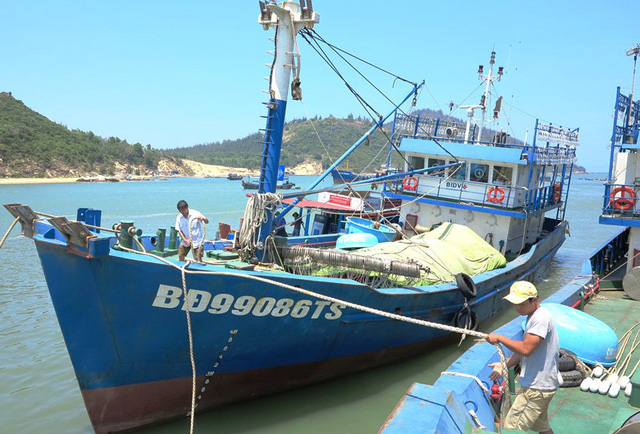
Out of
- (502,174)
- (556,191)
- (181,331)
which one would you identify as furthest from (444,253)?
(556,191)

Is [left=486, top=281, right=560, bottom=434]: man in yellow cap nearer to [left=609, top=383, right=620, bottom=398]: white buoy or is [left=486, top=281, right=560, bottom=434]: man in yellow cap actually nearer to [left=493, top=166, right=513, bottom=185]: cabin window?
[left=609, top=383, right=620, bottom=398]: white buoy

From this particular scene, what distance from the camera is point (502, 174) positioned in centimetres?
1346

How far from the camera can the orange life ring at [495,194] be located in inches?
504

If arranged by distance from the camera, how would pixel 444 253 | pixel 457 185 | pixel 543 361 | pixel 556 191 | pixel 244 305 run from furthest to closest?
pixel 556 191 < pixel 457 185 < pixel 444 253 < pixel 244 305 < pixel 543 361

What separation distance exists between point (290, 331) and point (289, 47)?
4.58 m

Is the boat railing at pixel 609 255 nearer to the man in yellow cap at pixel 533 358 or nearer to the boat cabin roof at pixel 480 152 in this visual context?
the boat cabin roof at pixel 480 152

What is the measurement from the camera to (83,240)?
5.64 m

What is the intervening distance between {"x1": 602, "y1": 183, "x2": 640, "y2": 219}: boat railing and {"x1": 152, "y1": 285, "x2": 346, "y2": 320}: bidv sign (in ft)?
24.1

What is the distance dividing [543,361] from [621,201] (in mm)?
9123

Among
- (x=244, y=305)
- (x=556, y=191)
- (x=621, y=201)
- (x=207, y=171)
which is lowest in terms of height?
(x=244, y=305)

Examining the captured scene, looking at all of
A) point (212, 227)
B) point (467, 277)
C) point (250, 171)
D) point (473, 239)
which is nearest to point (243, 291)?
point (467, 277)

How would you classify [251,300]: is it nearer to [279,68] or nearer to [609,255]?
[279,68]

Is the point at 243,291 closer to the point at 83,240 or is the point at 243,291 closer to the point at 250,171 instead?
the point at 83,240

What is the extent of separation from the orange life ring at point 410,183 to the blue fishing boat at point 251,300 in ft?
8.62
